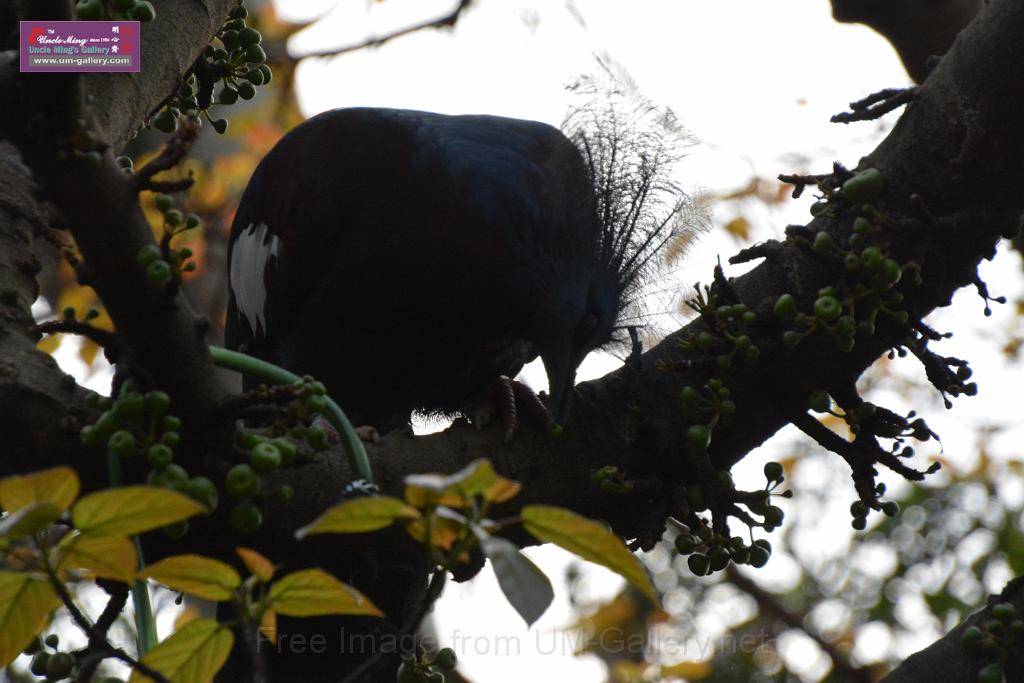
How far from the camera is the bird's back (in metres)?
2.57

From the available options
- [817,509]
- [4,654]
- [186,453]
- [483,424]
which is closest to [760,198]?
[817,509]

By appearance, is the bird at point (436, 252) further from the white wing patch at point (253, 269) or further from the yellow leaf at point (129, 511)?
the yellow leaf at point (129, 511)

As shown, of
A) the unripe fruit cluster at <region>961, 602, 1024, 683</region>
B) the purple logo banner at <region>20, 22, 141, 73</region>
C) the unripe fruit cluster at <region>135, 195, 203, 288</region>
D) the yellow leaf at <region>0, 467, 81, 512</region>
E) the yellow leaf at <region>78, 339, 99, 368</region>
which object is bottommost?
the yellow leaf at <region>78, 339, 99, 368</region>

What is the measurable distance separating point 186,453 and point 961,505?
206 inches

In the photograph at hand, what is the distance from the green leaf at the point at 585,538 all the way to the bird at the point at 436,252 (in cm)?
122

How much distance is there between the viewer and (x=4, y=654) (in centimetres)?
104

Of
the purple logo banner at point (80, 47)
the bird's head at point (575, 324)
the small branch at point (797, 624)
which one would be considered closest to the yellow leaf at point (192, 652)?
the purple logo banner at point (80, 47)

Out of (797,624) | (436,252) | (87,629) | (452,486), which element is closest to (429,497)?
(452,486)

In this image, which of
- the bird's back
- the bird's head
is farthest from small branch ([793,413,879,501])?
the bird's back

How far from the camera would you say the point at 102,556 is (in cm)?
100

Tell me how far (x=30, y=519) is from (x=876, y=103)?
1575 millimetres

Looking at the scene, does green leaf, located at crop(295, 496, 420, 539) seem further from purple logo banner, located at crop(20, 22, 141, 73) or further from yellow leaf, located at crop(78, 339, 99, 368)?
yellow leaf, located at crop(78, 339, 99, 368)

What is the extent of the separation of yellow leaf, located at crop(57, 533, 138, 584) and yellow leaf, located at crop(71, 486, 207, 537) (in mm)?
20

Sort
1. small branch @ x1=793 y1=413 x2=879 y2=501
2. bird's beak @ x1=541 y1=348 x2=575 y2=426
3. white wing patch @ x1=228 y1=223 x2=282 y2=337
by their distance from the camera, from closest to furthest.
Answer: small branch @ x1=793 y1=413 x2=879 y2=501 < bird's beak @ x1=541 y1=348 x2=575 y2=426 < white wing patch @ x1=228 y1=223 x2=282 y2=337
